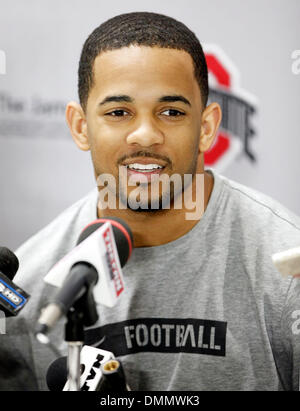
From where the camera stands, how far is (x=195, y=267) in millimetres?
1239

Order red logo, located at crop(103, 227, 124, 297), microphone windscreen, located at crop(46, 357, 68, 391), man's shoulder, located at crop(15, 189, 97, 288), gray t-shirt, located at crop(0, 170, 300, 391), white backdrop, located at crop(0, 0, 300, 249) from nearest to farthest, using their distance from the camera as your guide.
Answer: red logo, located at crop(103, 227, 124, 297)
microphone windscreen, located at crop(46, 357, 68, 391)
gray t-shirt, located at crop(0, 170, 300, 391)
man's shoulder, located at crop(15, 189, 97, 288)
white backdrop, located at crop(0, 0, 300, 249)

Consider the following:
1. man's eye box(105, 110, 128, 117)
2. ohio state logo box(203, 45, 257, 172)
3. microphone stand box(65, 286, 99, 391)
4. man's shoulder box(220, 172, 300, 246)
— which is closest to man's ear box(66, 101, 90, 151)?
man's eye box(105, 110, 128, 117)

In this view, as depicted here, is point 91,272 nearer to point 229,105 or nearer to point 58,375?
point 58,375

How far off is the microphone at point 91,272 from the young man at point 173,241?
31 cm

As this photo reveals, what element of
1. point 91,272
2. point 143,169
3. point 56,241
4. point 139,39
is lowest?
point 56,241

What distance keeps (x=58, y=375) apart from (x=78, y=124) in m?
0.62

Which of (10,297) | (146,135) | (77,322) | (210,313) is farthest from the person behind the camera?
(210,313)

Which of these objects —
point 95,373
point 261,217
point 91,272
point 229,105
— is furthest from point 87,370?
point 229,105

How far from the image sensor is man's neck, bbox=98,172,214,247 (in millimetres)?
1269

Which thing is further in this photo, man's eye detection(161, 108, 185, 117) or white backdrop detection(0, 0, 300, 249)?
white backdrop detection(0, 0, 300, 249)

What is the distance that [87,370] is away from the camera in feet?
3.32

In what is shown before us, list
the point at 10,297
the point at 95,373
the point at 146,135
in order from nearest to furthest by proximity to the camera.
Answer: the point at 10,297 < the point at 95,373 < the point at 146,135

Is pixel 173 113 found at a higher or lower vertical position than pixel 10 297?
higher

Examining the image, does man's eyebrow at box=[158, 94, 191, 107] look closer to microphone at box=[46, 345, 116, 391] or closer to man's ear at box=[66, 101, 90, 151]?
man's ear at box=[66, 101, 90, 151]
